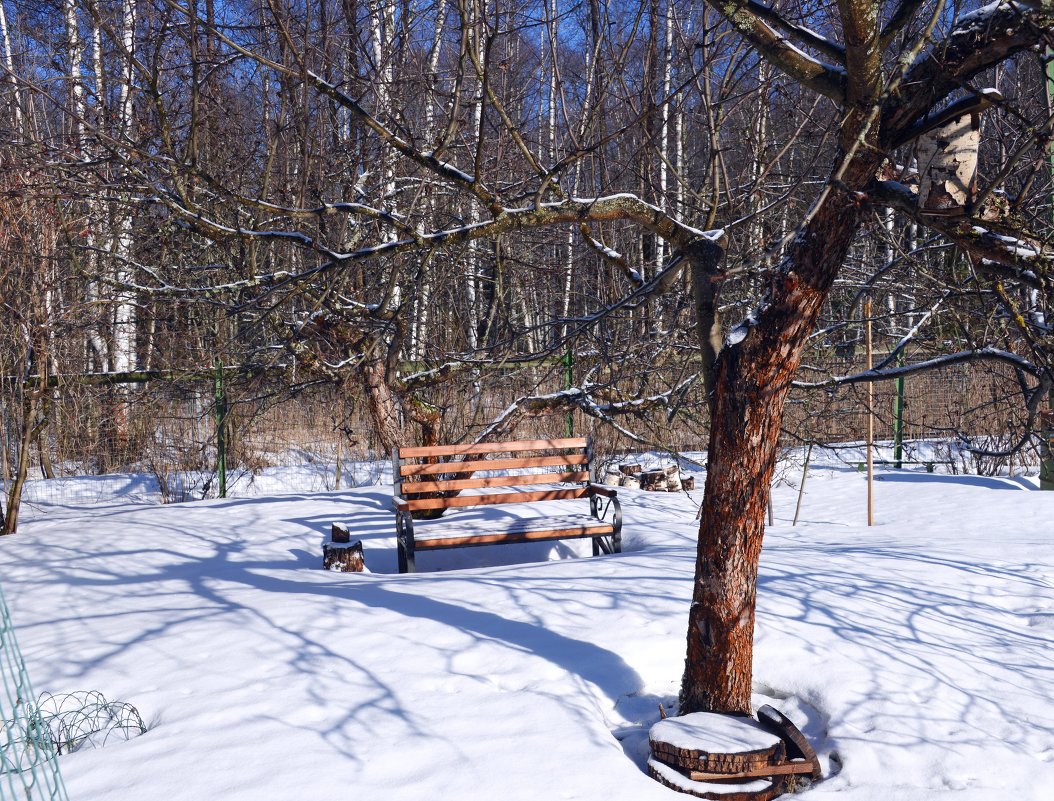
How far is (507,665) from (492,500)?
10.0 ft

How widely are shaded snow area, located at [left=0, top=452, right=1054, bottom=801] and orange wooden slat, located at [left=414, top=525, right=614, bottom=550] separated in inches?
16.5

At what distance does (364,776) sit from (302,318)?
5.23 m

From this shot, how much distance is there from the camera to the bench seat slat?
19.5 ft

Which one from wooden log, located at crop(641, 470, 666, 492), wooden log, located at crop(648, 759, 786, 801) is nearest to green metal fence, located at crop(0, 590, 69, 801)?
wooden log, located at crop(648, 759, 786, 801)

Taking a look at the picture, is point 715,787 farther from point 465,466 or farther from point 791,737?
point 465,466

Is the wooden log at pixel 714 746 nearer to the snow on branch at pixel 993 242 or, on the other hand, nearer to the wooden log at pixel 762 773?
the wooden log at pixel 762 773

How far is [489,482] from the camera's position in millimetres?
6984

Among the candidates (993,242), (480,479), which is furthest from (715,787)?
(480,479)

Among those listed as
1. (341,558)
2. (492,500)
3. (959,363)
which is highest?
(959,363)

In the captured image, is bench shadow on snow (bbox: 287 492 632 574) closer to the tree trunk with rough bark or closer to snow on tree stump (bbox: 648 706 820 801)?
the tree trunk with rough bark

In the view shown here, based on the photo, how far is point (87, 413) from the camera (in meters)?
9.98

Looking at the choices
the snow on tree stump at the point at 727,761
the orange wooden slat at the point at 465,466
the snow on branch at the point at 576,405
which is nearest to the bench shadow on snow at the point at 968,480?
the snow on branch at the point at 576,405

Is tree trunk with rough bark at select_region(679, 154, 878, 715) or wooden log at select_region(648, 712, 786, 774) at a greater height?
tree trunk with rough bark at select_region(679, 154, 878, 715)

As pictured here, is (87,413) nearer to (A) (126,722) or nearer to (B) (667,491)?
(B) (667,491)
